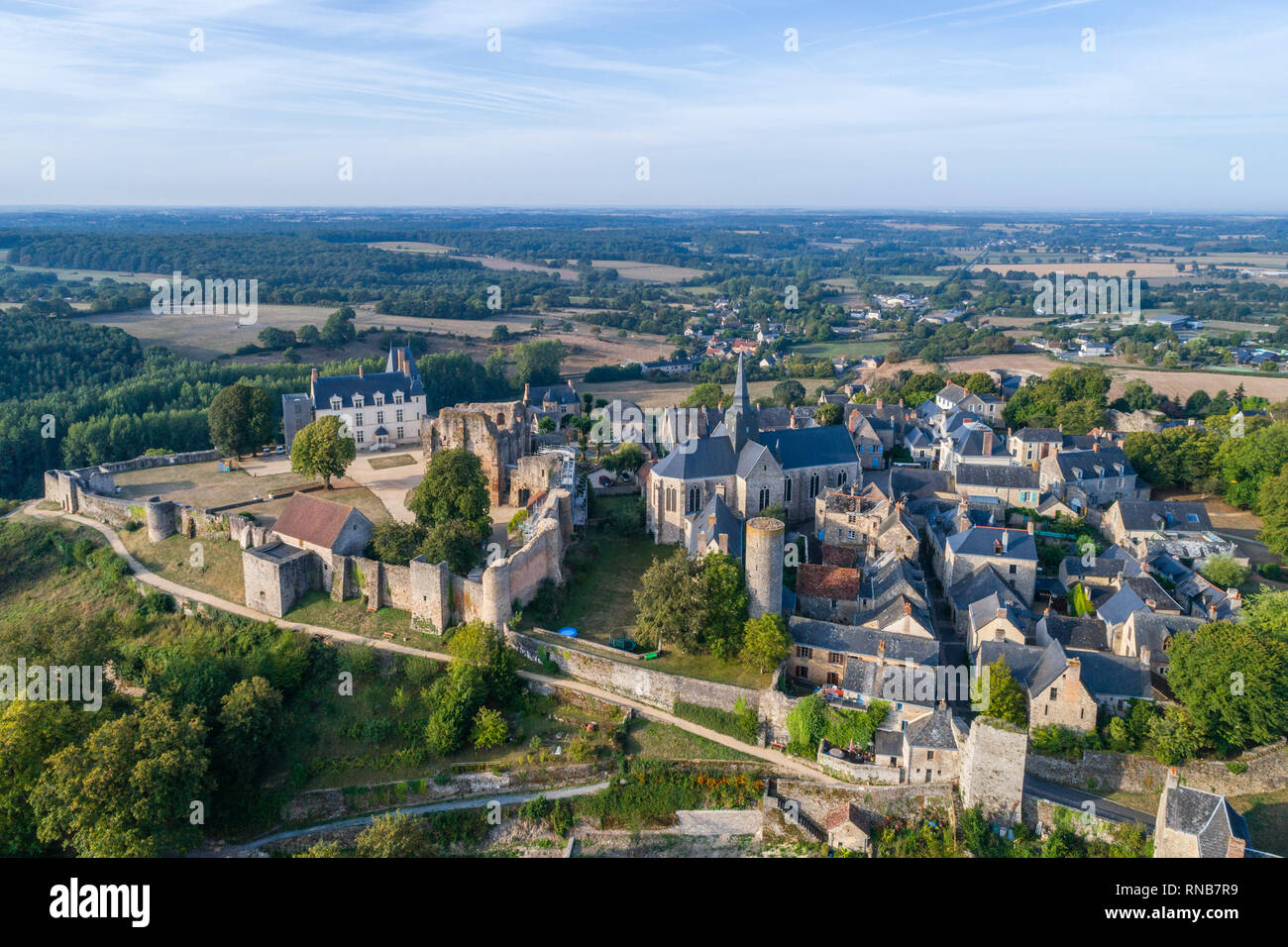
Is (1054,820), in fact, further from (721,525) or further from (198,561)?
(198,561)

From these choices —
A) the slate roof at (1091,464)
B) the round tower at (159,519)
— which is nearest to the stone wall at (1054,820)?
the slate roof at (1091,464)

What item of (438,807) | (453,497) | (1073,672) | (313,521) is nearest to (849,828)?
(1073,672)

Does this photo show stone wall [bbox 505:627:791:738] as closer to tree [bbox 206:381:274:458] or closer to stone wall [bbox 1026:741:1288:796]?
stone wall [bbox 1026:741:1288:796]

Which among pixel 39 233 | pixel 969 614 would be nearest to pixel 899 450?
pixel 969 614

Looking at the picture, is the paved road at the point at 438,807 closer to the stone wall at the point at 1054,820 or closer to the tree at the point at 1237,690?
the stone wall at the point at 1054,820

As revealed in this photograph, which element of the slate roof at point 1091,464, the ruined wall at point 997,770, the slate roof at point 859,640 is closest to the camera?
the ruined wall at point 997,770

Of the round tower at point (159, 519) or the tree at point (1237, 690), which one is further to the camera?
the round tower at point (159, 519)

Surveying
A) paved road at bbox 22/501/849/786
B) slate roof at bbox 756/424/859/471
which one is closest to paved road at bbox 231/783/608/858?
paved road at bbox 22/501/849/786
